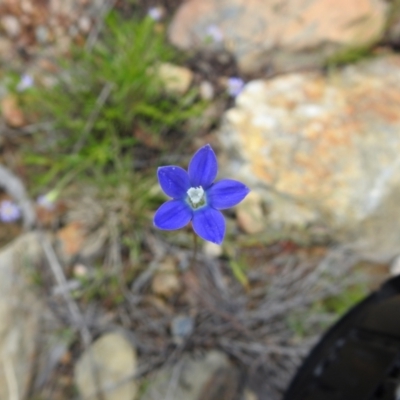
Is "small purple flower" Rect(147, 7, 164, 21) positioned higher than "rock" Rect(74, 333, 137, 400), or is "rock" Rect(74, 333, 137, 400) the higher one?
"small purple flower" Rect(147, 7, 164, 21)

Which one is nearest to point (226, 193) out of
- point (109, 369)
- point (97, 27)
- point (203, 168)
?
point (203, 168)

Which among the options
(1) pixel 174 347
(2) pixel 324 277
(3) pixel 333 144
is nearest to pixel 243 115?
(3) pixel 333 144

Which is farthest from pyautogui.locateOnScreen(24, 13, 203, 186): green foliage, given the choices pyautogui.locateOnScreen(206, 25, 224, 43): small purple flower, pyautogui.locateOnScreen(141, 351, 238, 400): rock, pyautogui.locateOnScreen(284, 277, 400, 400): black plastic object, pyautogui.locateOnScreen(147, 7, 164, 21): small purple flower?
pyautogui.locateOnScreen(284, 277, 400, 400): black plastic object

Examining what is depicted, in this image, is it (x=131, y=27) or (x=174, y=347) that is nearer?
(x=174, y=347)

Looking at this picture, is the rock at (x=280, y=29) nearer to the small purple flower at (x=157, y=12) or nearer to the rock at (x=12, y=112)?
the small purple flower at (x=157, y=12)

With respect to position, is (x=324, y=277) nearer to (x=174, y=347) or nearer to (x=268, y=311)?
(x=268, y=311)

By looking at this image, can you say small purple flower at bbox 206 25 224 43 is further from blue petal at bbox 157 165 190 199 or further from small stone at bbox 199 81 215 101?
blue petal at bbox 157 165 190 199

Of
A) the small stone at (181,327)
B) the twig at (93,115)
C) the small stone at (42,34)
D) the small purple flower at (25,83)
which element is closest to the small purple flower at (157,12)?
the twig at (93,115)
